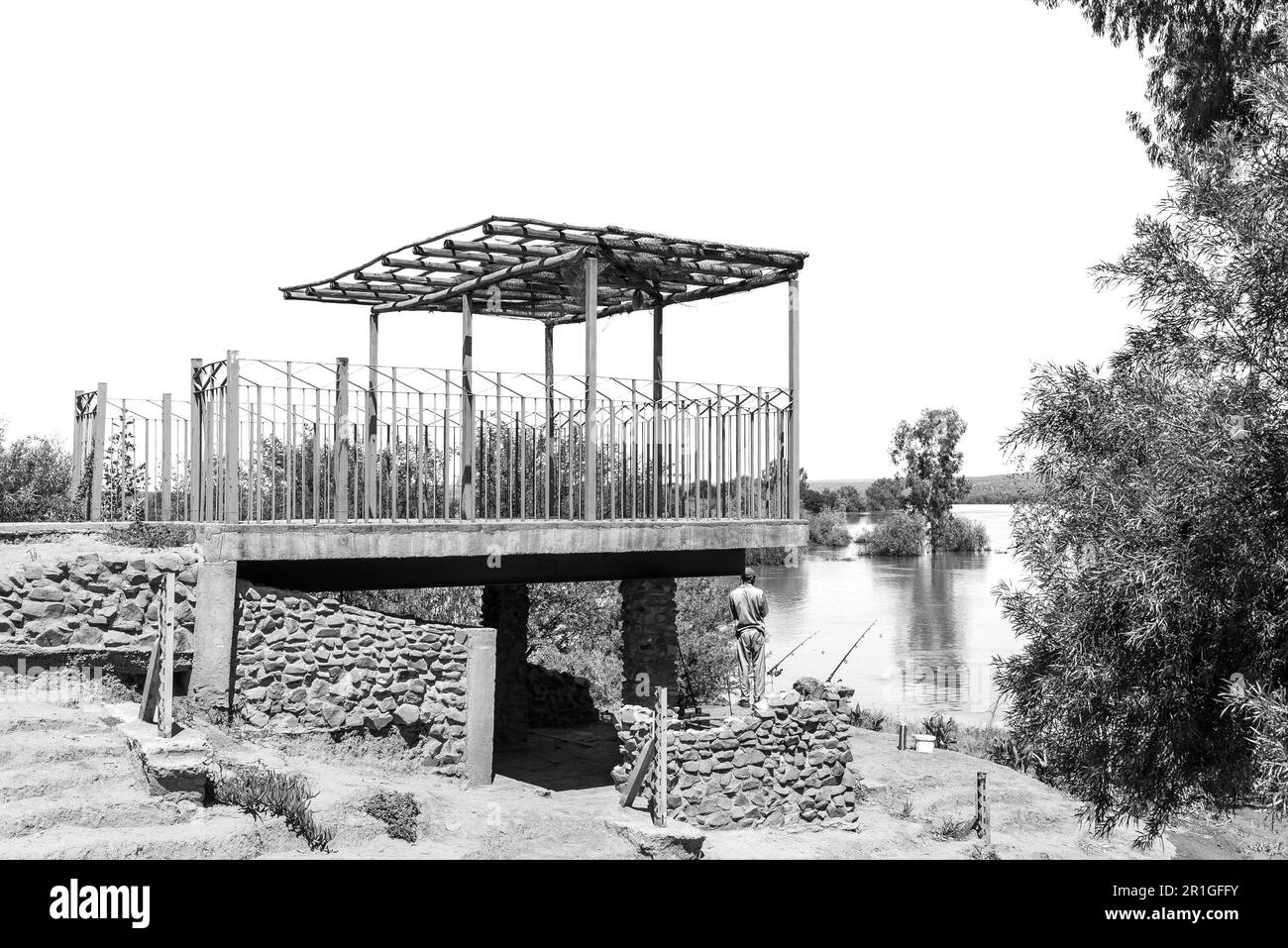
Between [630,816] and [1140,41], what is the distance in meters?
16.9

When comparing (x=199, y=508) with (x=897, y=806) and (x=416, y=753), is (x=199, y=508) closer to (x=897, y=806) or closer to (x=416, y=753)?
(x=416, y=753)

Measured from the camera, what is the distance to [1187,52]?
66.0 ft

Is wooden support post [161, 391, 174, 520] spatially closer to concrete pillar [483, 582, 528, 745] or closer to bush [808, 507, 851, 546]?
concrete pillar [483, 582, 528, 745]

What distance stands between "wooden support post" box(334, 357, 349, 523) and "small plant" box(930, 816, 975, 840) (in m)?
8.89

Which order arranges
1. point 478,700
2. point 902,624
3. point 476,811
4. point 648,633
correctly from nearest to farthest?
1. point 476,811
2. point 478,700
3. point 648,633
4. point 902,624

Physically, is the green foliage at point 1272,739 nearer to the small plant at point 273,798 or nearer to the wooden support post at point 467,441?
the small plant at point 273,798

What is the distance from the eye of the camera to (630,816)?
13891mm

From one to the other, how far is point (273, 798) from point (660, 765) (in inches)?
188

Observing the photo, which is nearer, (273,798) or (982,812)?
(273,798)

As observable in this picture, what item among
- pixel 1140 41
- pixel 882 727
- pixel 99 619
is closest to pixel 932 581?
pixel 882 727

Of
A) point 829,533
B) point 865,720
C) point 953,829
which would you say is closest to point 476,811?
point 953,829

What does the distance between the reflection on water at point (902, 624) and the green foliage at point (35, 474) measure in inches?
702

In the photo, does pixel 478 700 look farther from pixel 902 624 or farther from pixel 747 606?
pixel 902 624

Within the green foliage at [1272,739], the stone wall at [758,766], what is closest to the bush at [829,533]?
the stone wall at [758,766]
